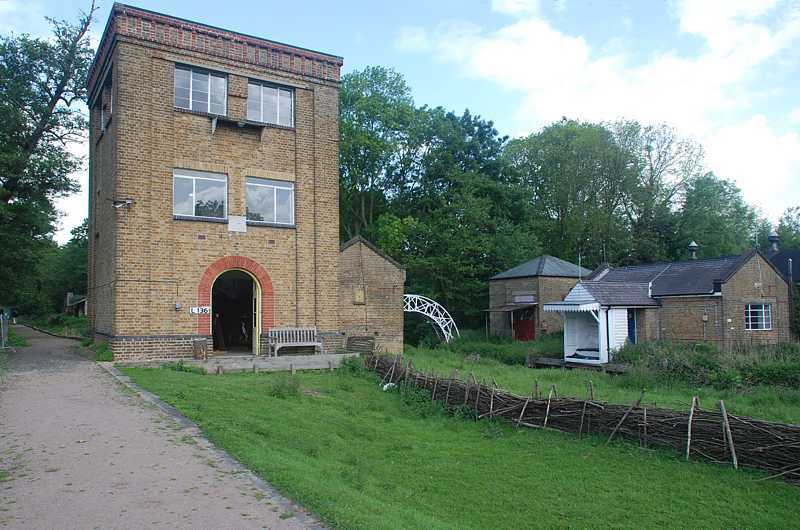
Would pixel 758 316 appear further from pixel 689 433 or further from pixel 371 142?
pixel 371 142

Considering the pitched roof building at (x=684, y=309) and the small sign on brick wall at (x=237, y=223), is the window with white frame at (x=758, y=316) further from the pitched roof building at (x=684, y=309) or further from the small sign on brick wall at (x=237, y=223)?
the small sign on brick wall at (x=237, y=223)

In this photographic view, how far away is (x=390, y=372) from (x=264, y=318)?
4830 mm

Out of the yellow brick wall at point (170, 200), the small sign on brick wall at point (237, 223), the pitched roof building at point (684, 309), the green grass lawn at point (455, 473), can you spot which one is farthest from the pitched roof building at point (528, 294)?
the green grass lawn at point (455, 473)

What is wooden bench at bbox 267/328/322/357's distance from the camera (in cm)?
1992

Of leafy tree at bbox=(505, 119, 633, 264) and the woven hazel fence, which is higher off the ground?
leafy tree at bbox=(505, 119, 633, 264)

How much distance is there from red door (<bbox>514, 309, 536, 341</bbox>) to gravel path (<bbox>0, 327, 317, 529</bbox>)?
25.7 metres

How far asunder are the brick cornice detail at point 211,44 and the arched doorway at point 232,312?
7.90 m

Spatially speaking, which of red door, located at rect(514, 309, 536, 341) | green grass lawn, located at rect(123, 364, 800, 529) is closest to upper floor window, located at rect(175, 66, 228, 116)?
green grass lawn, located at rect(123, 364, 800, 529)

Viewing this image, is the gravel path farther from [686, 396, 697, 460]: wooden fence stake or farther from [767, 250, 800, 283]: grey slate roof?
[767, 250, 800, 283]: grey slate roof

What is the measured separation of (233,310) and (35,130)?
460 inches

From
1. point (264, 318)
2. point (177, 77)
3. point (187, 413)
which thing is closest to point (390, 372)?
point (264, 318)

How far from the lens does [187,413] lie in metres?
10.6

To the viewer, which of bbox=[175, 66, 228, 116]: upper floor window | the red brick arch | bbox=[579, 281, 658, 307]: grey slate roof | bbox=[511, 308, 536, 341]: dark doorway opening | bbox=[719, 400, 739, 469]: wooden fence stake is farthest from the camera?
bbox=[511, 308, 536, 341]: dark doorway opening

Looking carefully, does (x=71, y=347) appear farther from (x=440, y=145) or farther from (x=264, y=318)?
(x=440, y=145)
